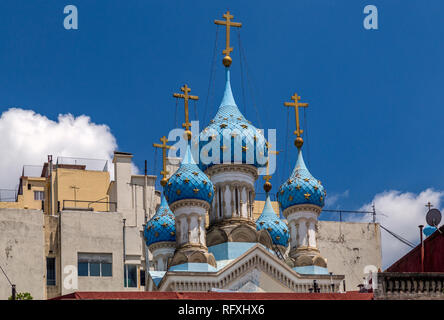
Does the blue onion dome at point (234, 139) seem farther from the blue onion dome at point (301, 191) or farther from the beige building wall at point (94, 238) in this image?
the beige building wall at point (94, 238)

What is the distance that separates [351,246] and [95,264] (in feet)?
60.4

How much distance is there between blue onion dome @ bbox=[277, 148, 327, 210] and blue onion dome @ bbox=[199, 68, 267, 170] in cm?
185

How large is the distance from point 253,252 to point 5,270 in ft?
54.4

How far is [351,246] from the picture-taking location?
2835 inches

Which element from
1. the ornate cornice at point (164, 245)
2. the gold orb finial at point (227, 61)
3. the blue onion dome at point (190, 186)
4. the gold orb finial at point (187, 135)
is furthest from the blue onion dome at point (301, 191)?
the gold orb finial at point (227, 61)

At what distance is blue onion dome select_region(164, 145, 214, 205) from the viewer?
4938cm

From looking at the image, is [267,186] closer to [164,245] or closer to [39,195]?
[164,245]

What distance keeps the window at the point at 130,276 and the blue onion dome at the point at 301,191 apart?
1321 cm

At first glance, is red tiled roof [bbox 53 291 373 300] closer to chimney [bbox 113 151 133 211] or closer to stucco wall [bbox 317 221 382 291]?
chimney [bbox 113 151 133 211]

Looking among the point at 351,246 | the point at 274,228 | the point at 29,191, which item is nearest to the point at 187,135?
the point at 274,228

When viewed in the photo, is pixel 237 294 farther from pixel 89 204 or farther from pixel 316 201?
pixel 89 204

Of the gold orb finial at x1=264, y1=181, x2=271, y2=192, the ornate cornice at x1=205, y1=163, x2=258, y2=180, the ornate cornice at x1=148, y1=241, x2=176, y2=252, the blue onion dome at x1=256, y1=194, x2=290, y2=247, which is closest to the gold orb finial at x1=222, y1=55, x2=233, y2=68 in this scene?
the ornate cornice at x1=205, y1=163, x2=258, y2=180
